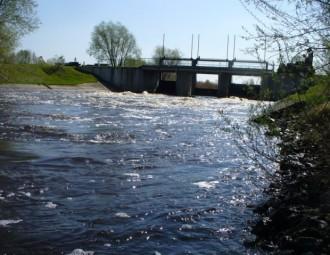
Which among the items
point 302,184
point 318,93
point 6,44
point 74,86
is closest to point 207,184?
point 302,184

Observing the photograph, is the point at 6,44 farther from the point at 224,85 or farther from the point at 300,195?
the point at 224,85

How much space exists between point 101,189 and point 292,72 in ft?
22.1

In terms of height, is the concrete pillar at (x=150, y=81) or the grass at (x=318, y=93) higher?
the concrete pillar at (x=150, y=81)

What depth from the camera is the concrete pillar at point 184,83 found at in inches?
3019

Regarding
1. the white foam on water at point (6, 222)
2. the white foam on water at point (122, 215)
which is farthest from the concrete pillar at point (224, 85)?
the white foam on water at point (6, 222)

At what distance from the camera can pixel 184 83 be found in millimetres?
77062

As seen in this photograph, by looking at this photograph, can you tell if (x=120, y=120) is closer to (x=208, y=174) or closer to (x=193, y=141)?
(x=193, y=141)

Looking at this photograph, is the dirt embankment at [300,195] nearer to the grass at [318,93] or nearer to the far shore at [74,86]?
the grass at [318,93]

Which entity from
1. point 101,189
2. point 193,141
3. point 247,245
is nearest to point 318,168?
point 247,245

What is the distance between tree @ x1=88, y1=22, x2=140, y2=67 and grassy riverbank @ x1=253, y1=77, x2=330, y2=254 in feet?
333

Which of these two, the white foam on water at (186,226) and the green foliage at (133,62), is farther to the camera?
the green foliage at (133,62)

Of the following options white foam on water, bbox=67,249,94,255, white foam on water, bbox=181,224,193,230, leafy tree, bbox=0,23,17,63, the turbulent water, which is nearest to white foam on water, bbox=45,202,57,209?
the turbulent water

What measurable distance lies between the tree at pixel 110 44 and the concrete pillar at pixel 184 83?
3499 cm

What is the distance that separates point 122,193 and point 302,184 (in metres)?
4.23
